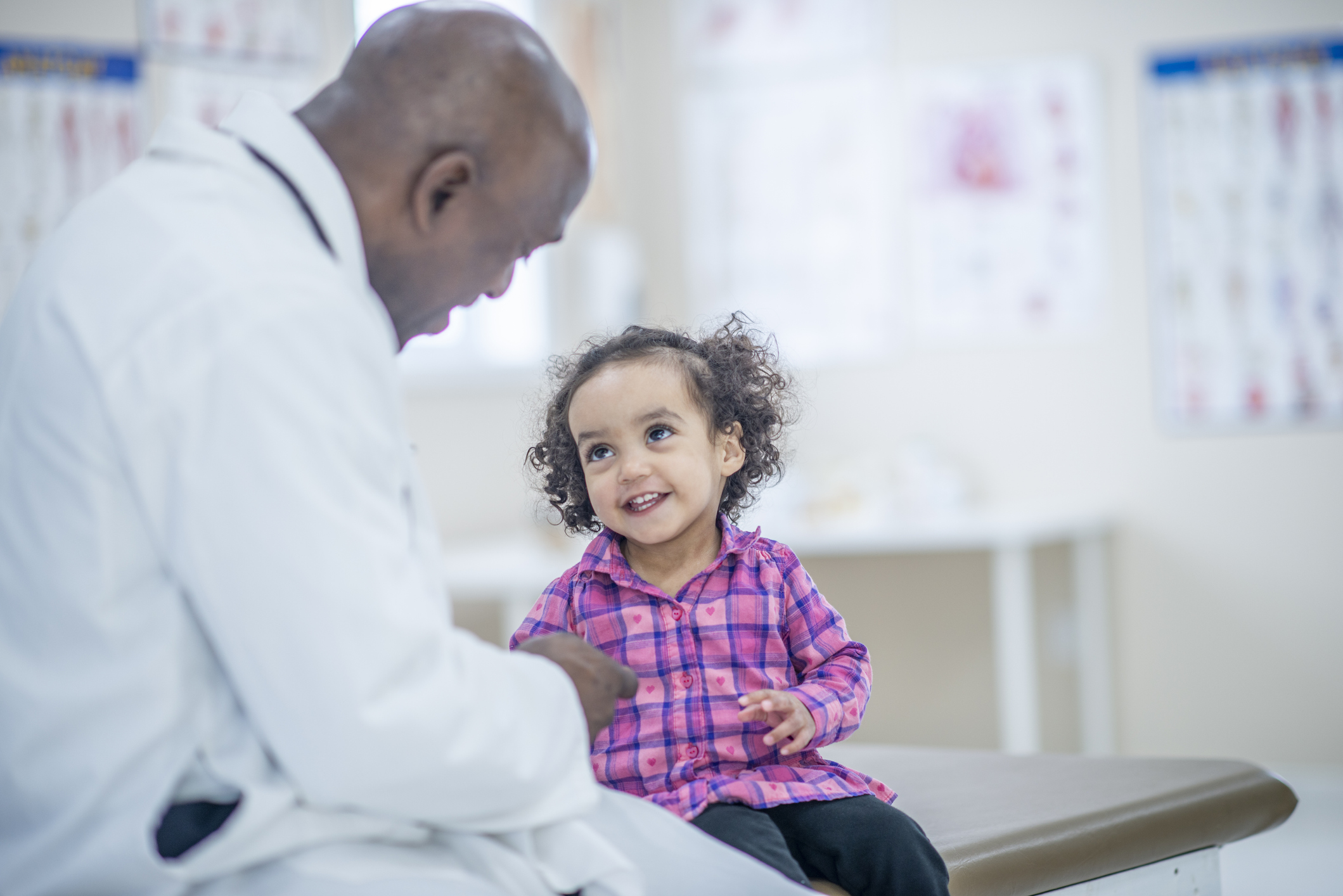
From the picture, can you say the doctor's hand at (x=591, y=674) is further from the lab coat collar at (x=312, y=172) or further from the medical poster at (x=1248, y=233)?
the medical poster at (x=1248, y=233)

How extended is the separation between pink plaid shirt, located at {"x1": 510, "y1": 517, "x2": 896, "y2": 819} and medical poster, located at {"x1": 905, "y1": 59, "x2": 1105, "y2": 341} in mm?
2818

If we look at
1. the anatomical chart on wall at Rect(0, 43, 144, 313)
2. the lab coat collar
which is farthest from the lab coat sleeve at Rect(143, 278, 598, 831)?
the anatomical chart on wall at Rect(0, 43, 144, 313)

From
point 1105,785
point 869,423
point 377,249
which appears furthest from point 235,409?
point 869,423

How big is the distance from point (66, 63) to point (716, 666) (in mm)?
2609

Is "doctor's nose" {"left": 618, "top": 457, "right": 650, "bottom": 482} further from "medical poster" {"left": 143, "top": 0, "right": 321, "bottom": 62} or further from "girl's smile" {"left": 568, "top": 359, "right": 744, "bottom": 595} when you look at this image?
"medical poster" {"left": 143, "top": 0, "right": 321, "bottom": 62}

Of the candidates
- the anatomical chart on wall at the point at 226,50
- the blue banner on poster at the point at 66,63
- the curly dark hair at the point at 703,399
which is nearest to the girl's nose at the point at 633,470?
the curly dark hair at the point at 703,399

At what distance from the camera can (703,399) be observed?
1.48m

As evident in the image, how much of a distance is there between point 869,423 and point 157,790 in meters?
3.47

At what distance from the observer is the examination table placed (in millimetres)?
1478

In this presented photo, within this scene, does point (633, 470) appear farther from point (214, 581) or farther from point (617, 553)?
point (214, 581)

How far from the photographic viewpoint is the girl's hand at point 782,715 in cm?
126

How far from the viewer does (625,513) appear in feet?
4.62

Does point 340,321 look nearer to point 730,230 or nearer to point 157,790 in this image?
point 157,790

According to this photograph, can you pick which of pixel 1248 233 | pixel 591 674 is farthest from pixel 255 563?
pixel 1248 233
